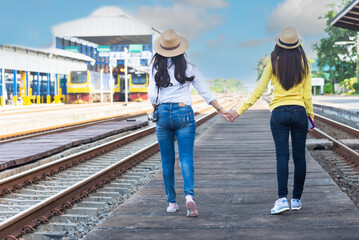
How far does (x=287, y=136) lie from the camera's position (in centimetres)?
477

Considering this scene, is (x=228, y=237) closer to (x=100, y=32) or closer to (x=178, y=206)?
(x=178, y=206)

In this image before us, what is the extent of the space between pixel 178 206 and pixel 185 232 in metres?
1.05

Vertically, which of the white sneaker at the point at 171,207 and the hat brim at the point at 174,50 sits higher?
the hat brim at the point at 174,50

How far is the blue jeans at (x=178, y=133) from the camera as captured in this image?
184 inches

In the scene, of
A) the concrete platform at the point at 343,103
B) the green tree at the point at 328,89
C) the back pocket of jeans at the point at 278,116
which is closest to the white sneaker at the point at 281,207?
the back pocket of jeans at the point at 278,116

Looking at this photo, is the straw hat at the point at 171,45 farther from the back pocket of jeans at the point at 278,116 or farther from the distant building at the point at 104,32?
the distant building at the point at 104,32

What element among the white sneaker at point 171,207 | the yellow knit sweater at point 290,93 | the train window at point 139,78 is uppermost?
the train window at point 139,78

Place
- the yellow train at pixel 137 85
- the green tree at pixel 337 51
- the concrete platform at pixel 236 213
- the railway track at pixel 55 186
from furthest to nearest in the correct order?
1. the green tree at pixel 337 51
2. the yellow train at pixel 137 85
3. the railway track at pixel 55 186
4. the concrete platform at pixel 236 213

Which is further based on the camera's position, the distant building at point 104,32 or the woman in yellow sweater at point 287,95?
the distant building at point 104,32

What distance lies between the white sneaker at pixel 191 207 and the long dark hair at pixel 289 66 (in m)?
1.38

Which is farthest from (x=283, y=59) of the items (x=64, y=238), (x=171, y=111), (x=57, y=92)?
(x=57, y=92)

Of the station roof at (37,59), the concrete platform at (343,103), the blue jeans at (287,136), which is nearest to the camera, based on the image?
the blue jeans at (287,136)

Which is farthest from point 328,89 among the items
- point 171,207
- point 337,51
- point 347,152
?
point 171,207

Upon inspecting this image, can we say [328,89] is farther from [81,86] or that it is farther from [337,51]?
[81,86]
